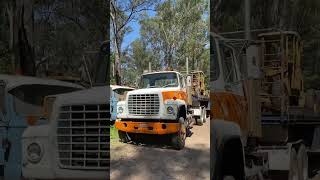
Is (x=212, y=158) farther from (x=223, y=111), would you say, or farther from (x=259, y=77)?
(x=259, y=77)

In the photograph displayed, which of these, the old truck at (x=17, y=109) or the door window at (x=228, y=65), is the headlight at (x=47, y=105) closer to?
the old truck at (x=17, y=109)

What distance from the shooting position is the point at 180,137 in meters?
3.05

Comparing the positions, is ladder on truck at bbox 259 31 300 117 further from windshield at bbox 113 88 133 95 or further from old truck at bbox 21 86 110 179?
old truck at bbox 21 86 110 179

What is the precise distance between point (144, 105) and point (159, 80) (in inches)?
6.5

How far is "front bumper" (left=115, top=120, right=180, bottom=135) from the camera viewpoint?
300 centimetres

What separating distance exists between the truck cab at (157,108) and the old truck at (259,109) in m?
0.18

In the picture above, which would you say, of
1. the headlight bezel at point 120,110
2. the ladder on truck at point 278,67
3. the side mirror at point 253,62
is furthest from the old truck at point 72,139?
the ladder on truck at point 278,67

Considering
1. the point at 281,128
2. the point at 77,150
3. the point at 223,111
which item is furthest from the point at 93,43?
the point at 281,128

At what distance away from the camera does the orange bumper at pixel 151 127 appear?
3.00m

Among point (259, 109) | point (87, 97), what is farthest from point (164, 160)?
point (259, 109)

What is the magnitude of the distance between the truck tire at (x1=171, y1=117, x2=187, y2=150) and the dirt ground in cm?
2

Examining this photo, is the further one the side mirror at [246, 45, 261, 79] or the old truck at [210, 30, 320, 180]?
the side mirror at [246, 45, 261, 79]

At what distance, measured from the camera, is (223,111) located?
3.12m

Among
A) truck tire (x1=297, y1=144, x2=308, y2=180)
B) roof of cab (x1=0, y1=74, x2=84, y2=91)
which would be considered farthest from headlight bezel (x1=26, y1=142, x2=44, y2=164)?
truck tire (x1=297, y1=144, x2=308, y2=180)
